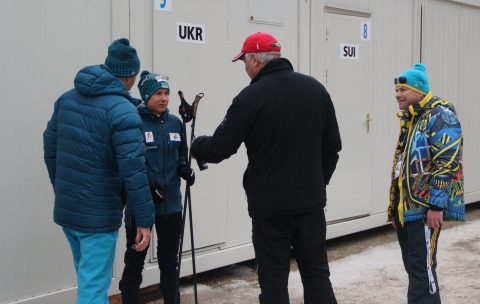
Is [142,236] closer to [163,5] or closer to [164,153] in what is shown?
[164,153]

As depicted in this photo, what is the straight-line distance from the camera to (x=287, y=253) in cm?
344

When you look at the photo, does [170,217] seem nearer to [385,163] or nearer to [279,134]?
[279,134]

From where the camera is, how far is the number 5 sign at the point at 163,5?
15.7 feet

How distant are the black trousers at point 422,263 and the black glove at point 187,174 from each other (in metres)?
1.49

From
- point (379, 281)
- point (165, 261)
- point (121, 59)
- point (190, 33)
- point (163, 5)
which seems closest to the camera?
point (121, 59)

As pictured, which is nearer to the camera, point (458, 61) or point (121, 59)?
point (121, 59)

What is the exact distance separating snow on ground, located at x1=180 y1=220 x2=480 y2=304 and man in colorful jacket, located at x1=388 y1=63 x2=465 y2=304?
3.99ft

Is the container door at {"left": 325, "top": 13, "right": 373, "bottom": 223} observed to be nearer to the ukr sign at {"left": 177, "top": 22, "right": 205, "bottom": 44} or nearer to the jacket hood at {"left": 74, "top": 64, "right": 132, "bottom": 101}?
the ukr sign at {"left": 177, "top": 22, "right": 205, "bottom": 44}

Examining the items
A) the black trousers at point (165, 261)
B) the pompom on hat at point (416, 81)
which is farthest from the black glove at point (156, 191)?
the pompom on hat at point (416, 81)

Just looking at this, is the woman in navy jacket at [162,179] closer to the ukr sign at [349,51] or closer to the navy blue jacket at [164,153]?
the navy blue jacket at [164,153]

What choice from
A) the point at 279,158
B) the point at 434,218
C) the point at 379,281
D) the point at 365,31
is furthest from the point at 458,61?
the point at 279,158

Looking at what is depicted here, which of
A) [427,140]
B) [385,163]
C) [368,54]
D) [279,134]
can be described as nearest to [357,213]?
[385,163]

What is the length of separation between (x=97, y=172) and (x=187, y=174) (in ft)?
2.90

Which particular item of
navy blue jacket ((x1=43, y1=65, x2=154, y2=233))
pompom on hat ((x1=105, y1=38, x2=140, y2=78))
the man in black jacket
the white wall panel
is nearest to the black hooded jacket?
the man in black jacket
